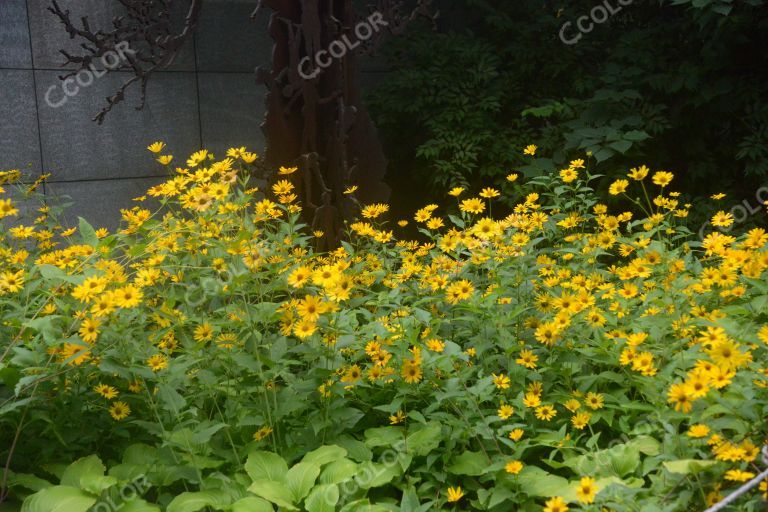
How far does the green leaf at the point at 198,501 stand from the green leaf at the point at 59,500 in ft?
0.64

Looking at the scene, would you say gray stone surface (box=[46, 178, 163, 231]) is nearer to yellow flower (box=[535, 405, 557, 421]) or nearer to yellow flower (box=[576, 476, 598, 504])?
yellow flower (box=[535, 405, 557, 421])

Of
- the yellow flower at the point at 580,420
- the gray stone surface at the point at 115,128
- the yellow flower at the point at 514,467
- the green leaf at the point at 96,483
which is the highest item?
the gray stone surface at the point at 115,128

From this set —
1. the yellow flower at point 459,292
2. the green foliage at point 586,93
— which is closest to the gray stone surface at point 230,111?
the green foliage at point 586,93

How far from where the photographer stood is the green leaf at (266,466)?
2.16 meters

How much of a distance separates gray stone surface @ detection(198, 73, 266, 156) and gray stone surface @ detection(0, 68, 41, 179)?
1.19m

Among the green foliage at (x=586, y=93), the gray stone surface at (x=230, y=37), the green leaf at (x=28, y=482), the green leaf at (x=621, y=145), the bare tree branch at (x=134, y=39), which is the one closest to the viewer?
the green leaf at (x=28, y=482)

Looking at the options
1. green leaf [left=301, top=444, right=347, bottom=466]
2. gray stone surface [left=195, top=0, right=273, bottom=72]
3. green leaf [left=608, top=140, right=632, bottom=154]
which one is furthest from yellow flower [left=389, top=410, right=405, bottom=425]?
gray stone surface [left=195, top=0, right=273, bottom=72]

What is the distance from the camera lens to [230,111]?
6312mm

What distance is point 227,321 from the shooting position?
94.2 inches

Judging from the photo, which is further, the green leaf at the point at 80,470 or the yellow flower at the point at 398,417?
the yellow flower at the point at 398,417

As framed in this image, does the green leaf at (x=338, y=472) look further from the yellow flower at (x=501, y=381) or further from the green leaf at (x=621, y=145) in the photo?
the green leaf at (x=621, y=145)

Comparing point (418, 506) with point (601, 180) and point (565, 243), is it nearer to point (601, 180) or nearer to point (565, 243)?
point (565, 243)

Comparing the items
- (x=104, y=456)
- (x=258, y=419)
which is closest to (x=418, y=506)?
(x=258, y=419)

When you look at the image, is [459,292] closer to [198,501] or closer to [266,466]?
[266,466]
